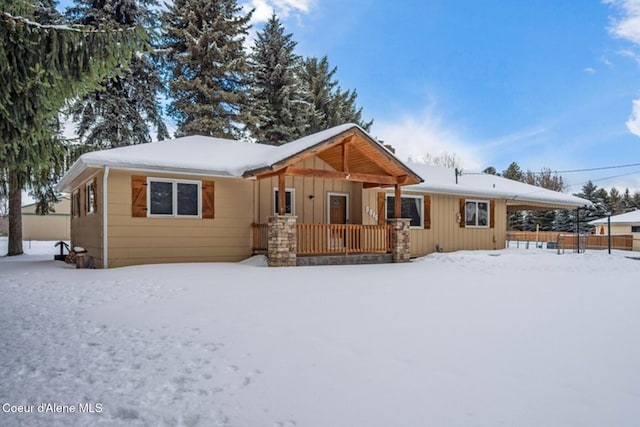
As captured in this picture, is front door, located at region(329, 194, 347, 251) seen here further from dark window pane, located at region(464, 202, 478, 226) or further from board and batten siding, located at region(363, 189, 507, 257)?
dark window pane, located at region(464, 202, 478, 226)

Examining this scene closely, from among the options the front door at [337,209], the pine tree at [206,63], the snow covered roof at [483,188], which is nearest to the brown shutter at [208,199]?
the front door at [337,209]

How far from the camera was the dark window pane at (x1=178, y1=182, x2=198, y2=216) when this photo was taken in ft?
34.6

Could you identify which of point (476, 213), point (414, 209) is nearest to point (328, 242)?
point (414, 209)

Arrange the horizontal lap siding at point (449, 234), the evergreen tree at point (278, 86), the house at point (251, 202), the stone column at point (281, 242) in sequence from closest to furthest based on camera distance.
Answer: the house at point (251, 202)
the stone column at point (281, 242)
the horizontal lap siding at point (449, 234)
the evergreen tree at point (278, 86)

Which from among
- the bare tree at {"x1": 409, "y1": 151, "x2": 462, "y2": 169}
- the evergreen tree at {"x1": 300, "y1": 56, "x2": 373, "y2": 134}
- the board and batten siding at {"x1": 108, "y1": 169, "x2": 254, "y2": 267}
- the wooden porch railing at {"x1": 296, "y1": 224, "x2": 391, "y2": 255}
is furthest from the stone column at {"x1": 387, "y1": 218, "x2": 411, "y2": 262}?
the bare tree at {"x1": 409, "y1": 151, "x2": 462, "y2": 169}

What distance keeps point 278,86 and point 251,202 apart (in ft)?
41.3

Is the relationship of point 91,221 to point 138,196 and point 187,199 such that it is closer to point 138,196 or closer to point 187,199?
point 138,196

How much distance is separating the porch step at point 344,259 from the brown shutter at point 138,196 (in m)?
3.98

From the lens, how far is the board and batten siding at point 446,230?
44.4ft

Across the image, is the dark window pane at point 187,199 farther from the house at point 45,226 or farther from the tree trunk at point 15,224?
the house at point 45,226

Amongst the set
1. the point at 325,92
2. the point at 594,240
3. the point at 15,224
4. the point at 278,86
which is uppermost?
the point at 325,92

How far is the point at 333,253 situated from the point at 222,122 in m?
10.9

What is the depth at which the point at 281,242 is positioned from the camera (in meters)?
10.2

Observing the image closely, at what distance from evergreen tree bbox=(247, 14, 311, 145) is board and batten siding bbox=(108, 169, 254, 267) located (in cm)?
1077
